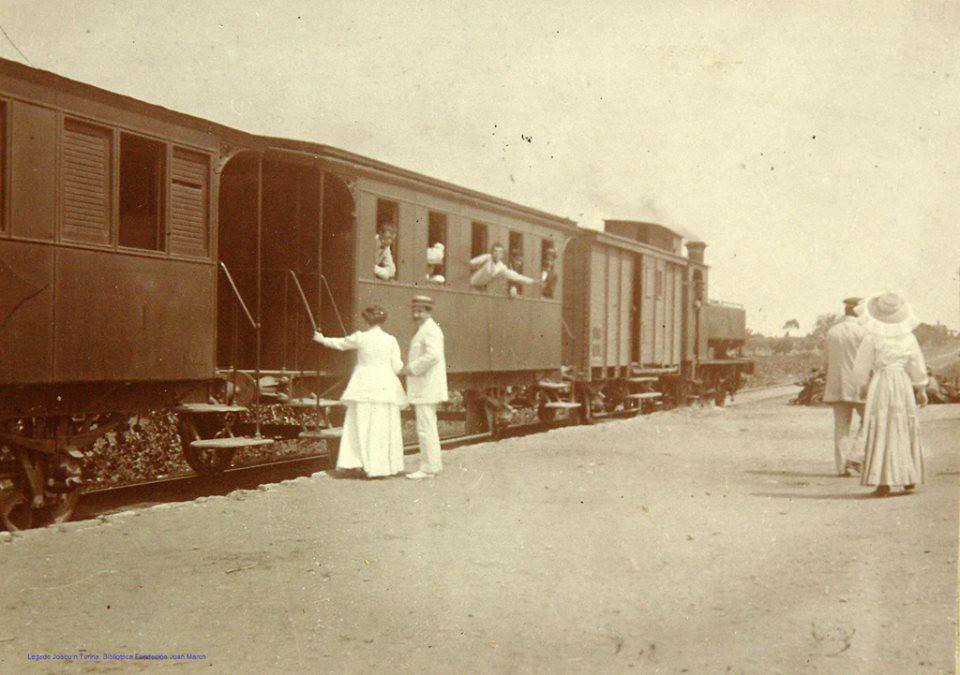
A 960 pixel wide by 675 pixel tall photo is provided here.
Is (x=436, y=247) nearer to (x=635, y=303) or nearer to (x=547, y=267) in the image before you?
(x=547, y=267)

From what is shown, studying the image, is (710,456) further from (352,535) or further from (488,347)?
(352,535)

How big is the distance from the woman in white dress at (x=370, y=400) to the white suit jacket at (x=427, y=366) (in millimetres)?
296

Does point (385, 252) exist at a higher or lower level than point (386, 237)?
lower

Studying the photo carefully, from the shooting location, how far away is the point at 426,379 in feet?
32.0

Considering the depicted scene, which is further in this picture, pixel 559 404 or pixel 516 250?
pixel 559 404

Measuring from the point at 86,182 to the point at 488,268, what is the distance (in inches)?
241

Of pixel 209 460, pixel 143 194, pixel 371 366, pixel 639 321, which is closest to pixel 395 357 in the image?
pixel 371 366

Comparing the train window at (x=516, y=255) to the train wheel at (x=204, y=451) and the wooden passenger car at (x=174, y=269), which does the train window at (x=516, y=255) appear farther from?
the train wheel at (x=204, y=451)

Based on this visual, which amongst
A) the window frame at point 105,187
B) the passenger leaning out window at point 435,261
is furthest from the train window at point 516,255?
the window frame at point 105,187

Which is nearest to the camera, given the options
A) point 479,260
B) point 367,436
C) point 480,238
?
point 367,436

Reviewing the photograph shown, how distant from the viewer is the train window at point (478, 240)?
12625 millimetres

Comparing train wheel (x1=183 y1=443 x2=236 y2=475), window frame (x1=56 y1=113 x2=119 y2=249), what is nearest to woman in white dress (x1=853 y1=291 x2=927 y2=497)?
window frame (x1=56 y1=113 x2=119 y2=249)

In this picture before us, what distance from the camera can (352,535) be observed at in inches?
273

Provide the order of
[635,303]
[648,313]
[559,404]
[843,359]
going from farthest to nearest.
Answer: [648,313]
[635,303]
[559,404]
[843,359]
